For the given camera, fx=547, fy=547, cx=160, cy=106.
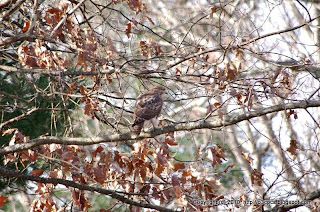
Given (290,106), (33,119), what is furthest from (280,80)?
(33,119)

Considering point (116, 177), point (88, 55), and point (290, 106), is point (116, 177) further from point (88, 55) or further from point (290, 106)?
point (290, 106)

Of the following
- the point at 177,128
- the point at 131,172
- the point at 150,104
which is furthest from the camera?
the point at 150,104

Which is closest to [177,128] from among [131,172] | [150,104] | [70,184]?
[131,172]

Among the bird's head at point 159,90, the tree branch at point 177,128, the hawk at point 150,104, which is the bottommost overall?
Result: the tree branch at point 177,128

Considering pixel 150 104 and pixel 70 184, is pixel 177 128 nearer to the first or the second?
pixel 70 184

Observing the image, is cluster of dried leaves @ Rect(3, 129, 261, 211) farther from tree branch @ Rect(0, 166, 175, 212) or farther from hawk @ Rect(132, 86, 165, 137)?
hawk @ Rect(132, 86, 165, 137)

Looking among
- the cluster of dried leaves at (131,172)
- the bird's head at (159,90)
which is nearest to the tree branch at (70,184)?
the cluster of dried leaves at (131,172)

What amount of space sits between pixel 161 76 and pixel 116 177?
1.24 metres

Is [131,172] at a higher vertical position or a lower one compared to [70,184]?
higher

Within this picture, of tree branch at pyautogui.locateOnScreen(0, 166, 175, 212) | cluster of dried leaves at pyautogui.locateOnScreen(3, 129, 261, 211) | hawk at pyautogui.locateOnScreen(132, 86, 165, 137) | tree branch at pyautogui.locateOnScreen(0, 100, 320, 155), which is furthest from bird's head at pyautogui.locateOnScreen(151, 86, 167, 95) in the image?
tree branch at pyautogui.locateOnScreen(0, 166, 175, 212)

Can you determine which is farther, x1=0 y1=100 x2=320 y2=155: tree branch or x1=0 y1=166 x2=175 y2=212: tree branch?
x1=0 y1=166 x2=175 y2=212: tree branch

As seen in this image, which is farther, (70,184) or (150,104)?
(150,104)

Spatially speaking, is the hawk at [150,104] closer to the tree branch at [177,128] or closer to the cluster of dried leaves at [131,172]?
the cluster of dried leaves at [131,172]

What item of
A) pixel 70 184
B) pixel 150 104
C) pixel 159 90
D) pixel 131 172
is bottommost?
pixel 70 184
